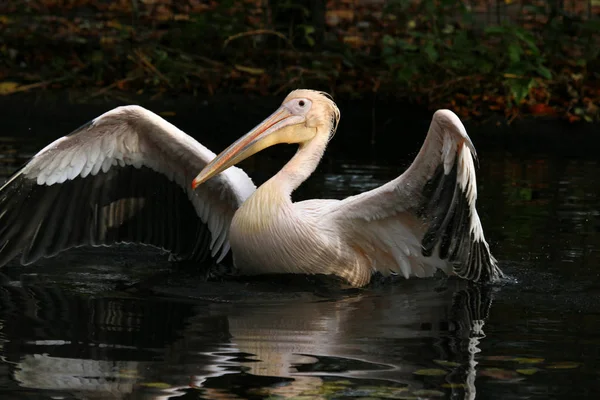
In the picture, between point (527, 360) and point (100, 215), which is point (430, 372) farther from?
point (100, 215)

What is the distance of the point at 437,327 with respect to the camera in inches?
223

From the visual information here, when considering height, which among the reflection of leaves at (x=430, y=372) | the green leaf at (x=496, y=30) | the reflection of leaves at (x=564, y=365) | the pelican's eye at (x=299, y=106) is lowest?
the reflection of leaves at (x=564, y=365)

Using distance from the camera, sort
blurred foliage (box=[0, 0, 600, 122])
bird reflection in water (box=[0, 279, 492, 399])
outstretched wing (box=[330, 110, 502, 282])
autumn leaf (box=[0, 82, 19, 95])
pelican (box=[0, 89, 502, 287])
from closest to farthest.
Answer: bird reflection in water (box=[0, 279, 492, 399]) → outstretched wing (box=[330, 110, 502, 282]) → pelican (box=[0, 89, 502, 287]) → blurred foliage (box=[0, 0, 600, 122]) → autumn leaf (box=[0, 82, 19, 95])

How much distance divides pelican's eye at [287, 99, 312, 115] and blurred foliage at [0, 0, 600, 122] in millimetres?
4574

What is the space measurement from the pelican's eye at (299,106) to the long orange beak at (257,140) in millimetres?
26

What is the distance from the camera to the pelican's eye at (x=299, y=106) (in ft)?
23.3

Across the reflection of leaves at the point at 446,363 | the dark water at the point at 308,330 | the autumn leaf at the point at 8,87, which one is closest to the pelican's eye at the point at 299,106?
the dark water at the point at 308,330

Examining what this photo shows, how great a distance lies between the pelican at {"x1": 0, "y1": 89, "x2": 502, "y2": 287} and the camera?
6474 mm

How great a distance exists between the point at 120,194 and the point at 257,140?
0.93 metres

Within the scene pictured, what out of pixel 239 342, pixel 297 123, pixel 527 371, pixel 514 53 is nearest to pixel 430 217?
pixel 297 123

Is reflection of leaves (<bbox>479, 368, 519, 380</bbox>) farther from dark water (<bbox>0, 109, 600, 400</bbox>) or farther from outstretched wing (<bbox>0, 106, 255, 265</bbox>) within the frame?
outstretched wing (<bbox>0, 106, 255, 265</bbox>)

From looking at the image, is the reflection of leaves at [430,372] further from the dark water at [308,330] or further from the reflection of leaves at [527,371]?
the reflection of leaves at [527,371]

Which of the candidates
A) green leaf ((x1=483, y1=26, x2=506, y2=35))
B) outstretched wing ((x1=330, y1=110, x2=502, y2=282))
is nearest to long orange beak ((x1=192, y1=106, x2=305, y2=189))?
outstretched wing ((x1=330, y1=110, x2=502, y2=282))

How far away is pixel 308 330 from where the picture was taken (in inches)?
217
